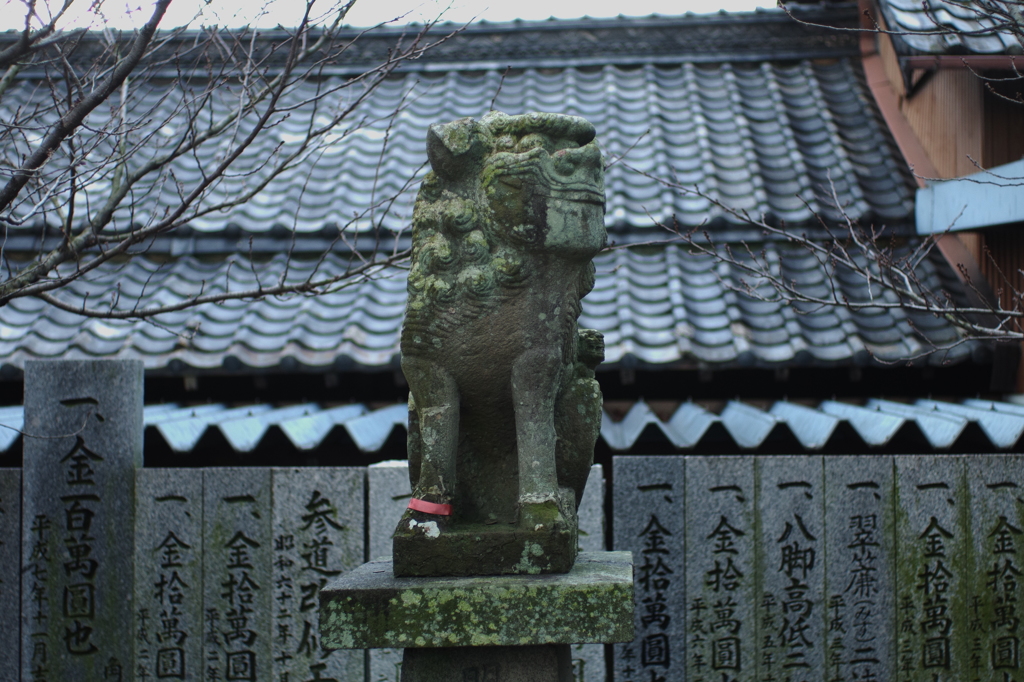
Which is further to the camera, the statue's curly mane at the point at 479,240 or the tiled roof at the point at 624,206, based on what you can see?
the tiled roof at the point at 624,206

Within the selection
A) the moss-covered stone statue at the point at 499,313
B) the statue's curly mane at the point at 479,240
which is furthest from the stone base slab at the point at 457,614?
the statue's curly mane at the point at 479,240

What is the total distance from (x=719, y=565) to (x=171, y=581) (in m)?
2.78

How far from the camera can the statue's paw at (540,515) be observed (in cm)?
310

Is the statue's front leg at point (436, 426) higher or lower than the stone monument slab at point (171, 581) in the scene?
higher

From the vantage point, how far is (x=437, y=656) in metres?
3.16

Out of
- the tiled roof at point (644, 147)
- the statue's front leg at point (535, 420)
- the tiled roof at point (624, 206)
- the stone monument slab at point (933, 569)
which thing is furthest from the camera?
the tiled roof at point (644, 147)

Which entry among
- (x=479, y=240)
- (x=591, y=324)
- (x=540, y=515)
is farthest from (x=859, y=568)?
(x=479, y=240)

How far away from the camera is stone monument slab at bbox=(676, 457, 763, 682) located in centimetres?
490

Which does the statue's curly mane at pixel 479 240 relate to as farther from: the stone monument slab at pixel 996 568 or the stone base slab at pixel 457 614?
the stone monument slab at pixel 996 568

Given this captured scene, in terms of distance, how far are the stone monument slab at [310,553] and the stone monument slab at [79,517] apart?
0.78m

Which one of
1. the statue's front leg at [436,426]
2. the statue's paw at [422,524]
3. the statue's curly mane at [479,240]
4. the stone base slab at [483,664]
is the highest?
the statue's curly mane at [479,240]

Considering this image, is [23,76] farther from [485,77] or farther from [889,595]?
[889,595]

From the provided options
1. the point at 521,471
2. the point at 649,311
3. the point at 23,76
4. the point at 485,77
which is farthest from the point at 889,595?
the point at 23,76

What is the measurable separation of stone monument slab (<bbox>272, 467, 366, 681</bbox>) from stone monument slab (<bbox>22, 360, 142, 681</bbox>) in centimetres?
78
